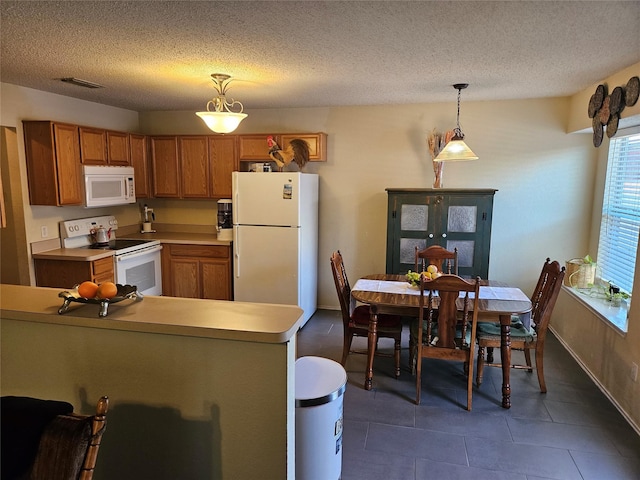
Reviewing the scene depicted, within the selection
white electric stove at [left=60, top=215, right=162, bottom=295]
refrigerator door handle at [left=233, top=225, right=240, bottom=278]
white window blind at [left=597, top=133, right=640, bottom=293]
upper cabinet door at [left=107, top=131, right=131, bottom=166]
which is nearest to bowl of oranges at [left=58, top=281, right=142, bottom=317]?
white electric stove at [left=60, top=215, right=162, bottom=295]

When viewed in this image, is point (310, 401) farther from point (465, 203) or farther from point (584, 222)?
point (584, 222)

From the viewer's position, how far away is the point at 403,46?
2.50 m

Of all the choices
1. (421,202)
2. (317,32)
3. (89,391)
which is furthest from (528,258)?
(89,391)

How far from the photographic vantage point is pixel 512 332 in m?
3.17

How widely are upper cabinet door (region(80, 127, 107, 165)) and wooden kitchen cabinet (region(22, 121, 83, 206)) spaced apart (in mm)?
155

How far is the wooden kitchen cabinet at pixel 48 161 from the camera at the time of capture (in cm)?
370

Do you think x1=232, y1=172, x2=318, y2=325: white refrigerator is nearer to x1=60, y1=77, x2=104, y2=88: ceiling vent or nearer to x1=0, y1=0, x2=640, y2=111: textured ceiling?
x1=0, y1=0, x2=640, y2=111: textured ceiling

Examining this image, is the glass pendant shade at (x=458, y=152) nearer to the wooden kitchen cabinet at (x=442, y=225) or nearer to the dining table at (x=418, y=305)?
the wooden kitchen cabinet at (x=442, y=225)

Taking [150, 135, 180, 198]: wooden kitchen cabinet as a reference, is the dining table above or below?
below

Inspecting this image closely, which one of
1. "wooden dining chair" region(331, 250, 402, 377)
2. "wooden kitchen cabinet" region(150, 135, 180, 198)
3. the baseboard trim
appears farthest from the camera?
"wooden kitchen cabinet" region(150, 135, 180, 198)

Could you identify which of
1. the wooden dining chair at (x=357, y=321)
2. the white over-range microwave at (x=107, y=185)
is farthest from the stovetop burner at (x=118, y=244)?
the wooden dining chair at (x=357, y=321)

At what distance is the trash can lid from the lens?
6.26 ft

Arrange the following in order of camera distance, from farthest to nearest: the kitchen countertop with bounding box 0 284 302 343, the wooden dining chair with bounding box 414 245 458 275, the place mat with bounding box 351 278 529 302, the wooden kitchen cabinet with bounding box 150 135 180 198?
the wooden kitchen cabinet with bounding box 150 135 180 198 < the wooden dining chair with bounding box 414 245 458 275 < the place mat with bounding box 351 278 529 302 < the kitchen countertop with bounding box 0 284 302 343

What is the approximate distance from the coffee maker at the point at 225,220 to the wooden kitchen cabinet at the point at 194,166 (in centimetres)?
28
